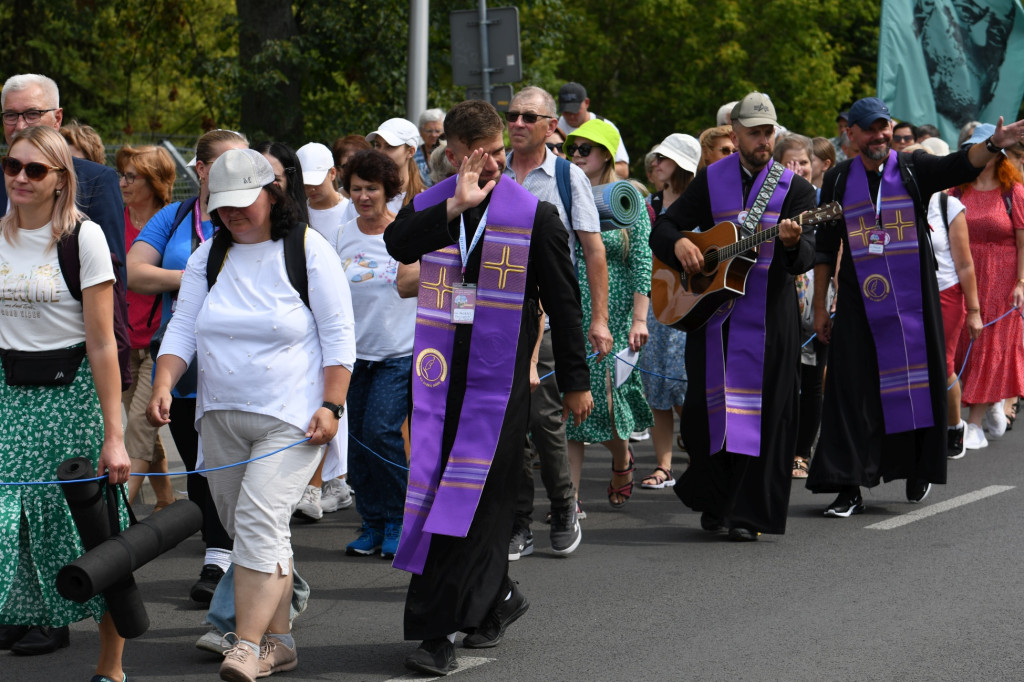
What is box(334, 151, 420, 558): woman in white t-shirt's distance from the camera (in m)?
7.22

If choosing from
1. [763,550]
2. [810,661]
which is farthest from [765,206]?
[810,661]

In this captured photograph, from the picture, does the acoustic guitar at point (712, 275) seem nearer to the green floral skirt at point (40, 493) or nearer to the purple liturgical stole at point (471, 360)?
the purple liturgical stole at point (471, 360)

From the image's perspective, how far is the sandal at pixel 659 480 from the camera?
9188 mm

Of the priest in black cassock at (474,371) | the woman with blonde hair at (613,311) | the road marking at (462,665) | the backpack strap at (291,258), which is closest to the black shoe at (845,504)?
the woman with blonde hair at (613,311)

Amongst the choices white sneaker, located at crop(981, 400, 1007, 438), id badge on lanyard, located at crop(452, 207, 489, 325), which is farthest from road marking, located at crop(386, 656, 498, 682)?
white sneaker, located at crop(981, 400, 1007, 438)

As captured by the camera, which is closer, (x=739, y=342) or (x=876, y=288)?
(x=739, y=342)

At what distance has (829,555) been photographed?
7180 millimetres

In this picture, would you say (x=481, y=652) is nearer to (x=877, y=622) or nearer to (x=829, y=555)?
(x=877, y=622)

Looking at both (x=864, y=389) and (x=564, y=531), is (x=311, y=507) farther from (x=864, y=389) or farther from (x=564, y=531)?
(x=864, y=389)

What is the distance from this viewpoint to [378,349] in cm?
723

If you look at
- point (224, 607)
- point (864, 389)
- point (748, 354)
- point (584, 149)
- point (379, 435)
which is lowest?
point (224, 607)

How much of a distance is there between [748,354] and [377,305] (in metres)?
1.87

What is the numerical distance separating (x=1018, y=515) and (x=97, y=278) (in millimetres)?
5160

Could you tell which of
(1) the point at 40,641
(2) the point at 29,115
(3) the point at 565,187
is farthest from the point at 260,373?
(3) the point at 565,187
